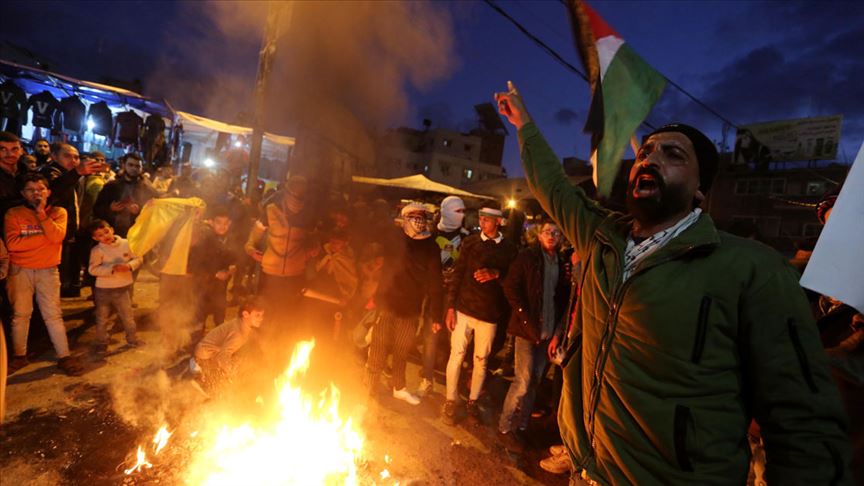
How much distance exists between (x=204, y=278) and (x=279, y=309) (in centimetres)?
117

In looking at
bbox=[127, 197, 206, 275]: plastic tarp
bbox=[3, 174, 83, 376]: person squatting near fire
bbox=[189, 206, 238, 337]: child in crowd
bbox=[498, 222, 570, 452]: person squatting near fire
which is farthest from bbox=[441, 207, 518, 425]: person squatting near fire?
bbox=[3, 174, 83, 376]: person squatting near fire

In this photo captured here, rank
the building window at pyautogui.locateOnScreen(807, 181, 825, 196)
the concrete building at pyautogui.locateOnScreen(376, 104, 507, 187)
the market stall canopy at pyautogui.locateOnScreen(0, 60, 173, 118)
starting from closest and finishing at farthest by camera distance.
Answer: the market stall canopy at pyautogui.locateOnScreen(0, 60, 173, 118) → the building window at pyautogui.locateOnScreen(807, 181, 825, 196) → the concrete building at pyautogui.locateOnScreen(376, 104, 507, 187)

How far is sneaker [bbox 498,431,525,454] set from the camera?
424cm

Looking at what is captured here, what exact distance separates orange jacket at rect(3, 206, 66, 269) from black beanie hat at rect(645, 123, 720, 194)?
6.03 metres

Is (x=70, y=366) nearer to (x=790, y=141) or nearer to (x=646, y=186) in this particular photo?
(x=646, y=186)

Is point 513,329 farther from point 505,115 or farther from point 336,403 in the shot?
point 505,115

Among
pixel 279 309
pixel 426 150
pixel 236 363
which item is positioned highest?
pixel 426 150

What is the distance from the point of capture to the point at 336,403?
14.3ft

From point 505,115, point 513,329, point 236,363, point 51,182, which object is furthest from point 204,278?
point 505,115

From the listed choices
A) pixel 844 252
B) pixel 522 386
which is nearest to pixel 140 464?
pixel 522 386

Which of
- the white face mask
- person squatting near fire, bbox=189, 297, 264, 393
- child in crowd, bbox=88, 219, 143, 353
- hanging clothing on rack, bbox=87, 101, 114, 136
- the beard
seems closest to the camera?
the beard

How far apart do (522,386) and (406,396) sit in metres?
1.53

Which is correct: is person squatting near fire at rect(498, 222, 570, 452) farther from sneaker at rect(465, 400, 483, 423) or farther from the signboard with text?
the signboard with text

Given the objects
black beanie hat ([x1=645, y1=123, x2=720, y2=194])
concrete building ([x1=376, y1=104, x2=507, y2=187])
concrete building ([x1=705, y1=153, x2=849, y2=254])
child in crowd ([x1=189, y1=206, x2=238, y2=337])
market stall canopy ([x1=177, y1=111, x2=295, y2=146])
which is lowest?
child in crowd ([x1=189, y1=206, x2=238, y2=337])
